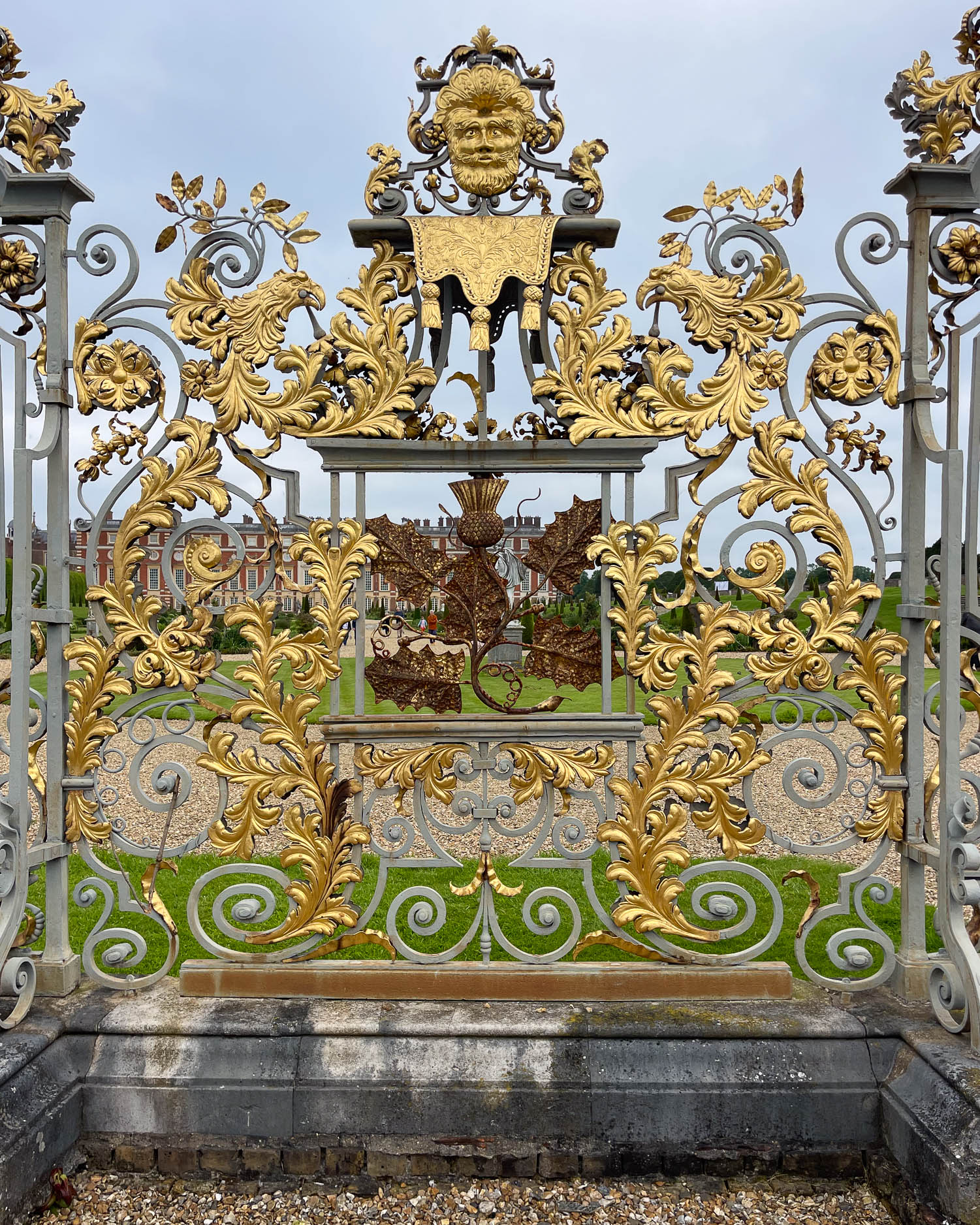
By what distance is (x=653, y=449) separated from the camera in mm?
3613

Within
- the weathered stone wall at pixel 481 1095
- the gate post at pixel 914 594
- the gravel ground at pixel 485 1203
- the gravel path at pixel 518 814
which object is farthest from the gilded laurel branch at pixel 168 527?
the gate post at pixel 914 594

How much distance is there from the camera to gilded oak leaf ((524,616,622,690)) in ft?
11.8

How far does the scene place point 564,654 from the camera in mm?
3607

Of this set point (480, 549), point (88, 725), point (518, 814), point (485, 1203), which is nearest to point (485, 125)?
point (480, 549)

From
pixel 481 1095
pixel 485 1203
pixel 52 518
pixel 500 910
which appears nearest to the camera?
pixel 485 1203

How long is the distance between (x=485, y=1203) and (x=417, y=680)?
6.37 ft

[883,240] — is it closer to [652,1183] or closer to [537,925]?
[537,925]

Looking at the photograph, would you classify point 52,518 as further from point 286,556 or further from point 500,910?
point 500,910

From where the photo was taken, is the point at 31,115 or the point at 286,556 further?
the point at 286,556

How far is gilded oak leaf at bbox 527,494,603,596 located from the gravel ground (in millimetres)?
2285

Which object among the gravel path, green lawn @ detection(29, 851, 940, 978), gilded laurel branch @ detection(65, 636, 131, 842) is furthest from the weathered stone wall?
the gravel path

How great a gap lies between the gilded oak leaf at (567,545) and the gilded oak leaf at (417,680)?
1.79 feet

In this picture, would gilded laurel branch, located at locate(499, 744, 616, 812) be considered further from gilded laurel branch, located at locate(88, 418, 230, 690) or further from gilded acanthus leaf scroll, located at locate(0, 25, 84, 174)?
gilded acanthus leaf scroll, located at locate(0, 25, 84, 174)

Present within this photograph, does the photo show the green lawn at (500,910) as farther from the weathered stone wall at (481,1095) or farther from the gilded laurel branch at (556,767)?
the gilded laurel branch at (556,767)
